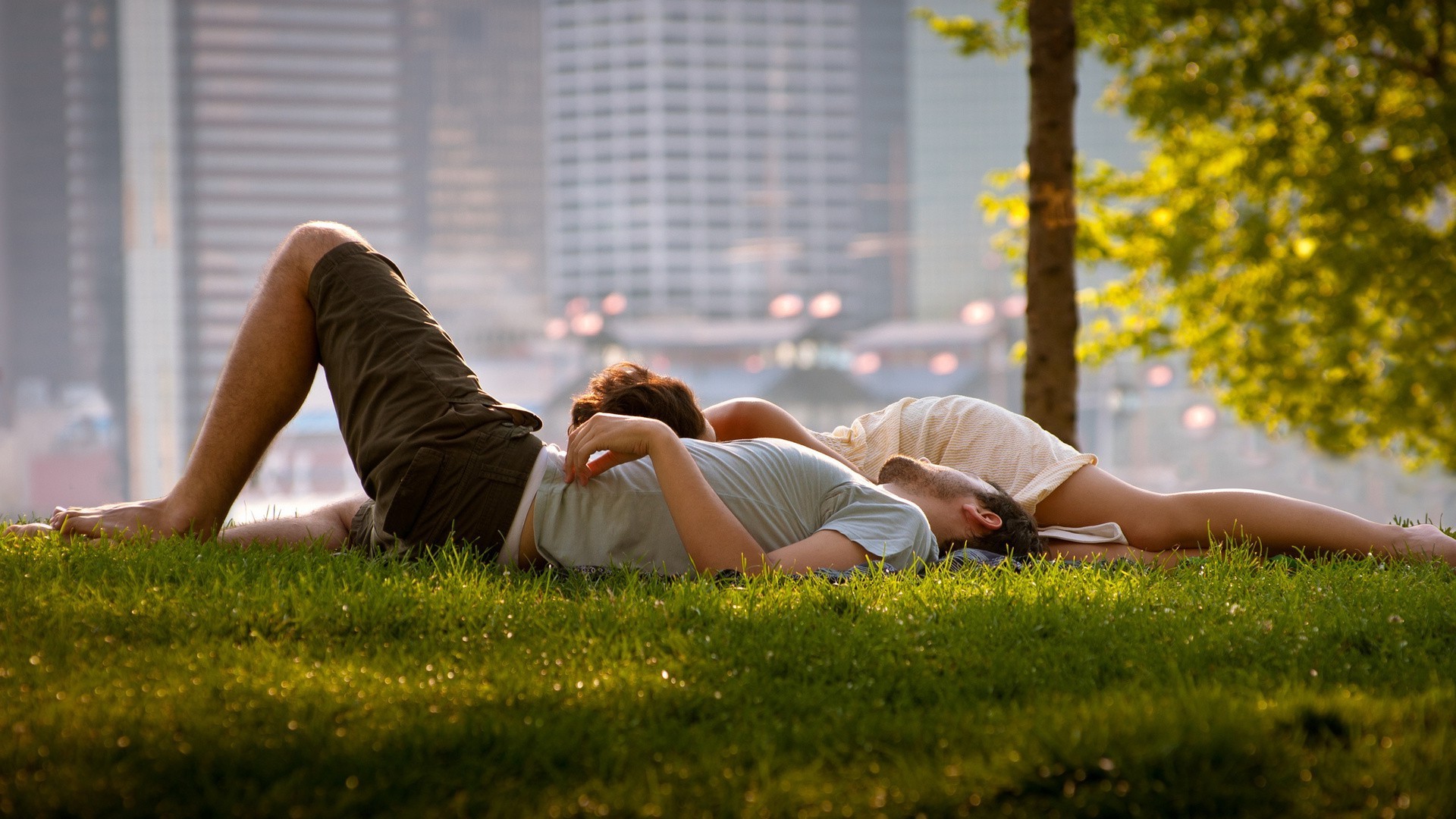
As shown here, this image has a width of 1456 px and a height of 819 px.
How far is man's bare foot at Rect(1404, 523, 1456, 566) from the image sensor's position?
383 centimetres

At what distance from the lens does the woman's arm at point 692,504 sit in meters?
3.23

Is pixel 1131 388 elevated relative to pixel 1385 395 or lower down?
lower down

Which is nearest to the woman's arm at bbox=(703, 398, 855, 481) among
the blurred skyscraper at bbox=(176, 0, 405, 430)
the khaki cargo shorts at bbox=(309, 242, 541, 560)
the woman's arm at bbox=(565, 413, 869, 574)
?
the khaki cargo shorts at bbox=(309, 242, 541, 560)

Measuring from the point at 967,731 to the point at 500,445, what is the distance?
1795mm

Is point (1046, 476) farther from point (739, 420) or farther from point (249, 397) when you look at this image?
point (249, 397)

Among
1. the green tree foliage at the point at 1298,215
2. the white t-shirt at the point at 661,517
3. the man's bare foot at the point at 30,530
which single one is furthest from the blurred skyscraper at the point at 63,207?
the white t-shirt at the point at 661,517

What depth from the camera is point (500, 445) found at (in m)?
3.46

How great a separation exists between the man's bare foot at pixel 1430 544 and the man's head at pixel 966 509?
4.01ft

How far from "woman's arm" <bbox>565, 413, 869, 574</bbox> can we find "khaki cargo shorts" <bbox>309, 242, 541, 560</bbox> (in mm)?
302

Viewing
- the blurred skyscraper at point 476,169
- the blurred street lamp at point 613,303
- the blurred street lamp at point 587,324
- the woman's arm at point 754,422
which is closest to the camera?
the woman's arm at point 754,422

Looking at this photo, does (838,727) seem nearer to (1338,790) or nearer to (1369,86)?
(1338,790)

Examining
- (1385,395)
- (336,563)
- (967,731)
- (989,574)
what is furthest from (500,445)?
(1385,395)

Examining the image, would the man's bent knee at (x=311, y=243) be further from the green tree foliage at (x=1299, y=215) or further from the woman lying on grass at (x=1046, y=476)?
the green tree foliage at (x=1299, y=215)

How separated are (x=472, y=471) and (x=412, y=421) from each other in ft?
0.76
